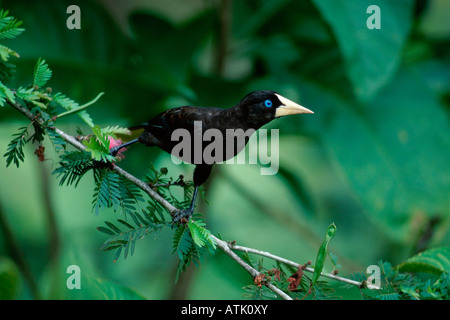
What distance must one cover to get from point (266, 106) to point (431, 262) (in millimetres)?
262

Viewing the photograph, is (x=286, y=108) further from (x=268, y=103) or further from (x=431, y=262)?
(x=431, y=262)

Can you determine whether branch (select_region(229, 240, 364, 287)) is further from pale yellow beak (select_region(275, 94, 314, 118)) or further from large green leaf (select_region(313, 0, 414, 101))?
large green leaf (select_region(313, 0, 414, 101))

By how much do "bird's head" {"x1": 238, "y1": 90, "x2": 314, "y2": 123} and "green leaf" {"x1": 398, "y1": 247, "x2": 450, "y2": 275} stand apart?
231 millimetres

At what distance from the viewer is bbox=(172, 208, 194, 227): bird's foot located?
424 millimetres

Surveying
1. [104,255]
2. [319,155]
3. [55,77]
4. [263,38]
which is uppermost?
[263,38]

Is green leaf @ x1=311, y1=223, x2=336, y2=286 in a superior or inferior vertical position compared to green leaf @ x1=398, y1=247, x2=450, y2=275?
superior

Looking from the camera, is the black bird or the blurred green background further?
the blurred green background

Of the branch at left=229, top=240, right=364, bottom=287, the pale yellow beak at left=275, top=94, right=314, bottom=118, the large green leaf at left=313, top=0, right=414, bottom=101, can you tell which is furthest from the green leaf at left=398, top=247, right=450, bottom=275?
the large green leaf at left=313, top=0, right=414, bottom=101

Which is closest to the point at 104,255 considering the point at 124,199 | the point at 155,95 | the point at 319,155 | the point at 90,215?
the point at 90,215

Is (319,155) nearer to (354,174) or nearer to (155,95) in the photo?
(354,174)

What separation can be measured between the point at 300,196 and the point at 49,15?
0.62m

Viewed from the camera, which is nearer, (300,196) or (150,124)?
(150,124)

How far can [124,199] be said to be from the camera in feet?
1.39

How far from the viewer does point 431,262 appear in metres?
0.52
